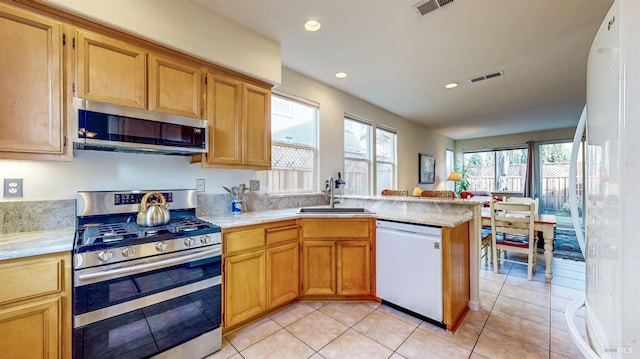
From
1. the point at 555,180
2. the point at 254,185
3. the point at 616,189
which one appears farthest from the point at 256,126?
the point at 555,180

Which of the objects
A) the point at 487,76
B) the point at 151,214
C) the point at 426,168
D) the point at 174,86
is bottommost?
the point at 151,214

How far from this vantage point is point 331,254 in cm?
245

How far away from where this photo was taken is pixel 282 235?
2303 mm

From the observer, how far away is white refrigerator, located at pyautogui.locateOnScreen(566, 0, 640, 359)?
0.60m

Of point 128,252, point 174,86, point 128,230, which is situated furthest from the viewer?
point 174,86

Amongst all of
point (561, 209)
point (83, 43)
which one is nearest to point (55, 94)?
point (83, 43)

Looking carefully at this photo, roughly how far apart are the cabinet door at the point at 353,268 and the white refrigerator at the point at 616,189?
1.66 meters

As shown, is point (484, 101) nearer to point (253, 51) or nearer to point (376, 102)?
point (376, 102)

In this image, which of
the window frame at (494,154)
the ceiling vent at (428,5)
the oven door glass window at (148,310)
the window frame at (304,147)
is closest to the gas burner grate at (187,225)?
the oven door glass window at (148,310)

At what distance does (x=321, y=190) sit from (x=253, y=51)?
6.13 ft

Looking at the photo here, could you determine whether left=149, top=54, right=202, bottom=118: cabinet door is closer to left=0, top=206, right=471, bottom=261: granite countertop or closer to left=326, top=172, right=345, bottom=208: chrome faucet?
left=0, top=206, right=471, bottom=261: granite countertop

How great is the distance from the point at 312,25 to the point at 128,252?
219 centimetres

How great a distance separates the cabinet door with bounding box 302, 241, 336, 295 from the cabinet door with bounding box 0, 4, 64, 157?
1.92m

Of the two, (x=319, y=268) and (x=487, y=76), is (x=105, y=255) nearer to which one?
(x=319, y=268)
